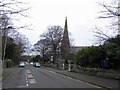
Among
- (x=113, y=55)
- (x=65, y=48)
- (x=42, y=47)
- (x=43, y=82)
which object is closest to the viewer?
(x=43, y=82)

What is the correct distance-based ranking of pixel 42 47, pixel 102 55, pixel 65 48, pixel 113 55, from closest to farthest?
pixel 113 55 < pixel 102 55 < pixel 65 48 < pixel 42 47

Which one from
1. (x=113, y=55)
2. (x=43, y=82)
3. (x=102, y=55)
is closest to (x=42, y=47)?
(x=102, y=55)

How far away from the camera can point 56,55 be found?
11025 cm

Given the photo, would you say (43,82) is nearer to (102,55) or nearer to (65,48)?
(102,55)

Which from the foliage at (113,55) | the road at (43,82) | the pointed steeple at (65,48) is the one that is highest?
the pointed steeple at (65,48)

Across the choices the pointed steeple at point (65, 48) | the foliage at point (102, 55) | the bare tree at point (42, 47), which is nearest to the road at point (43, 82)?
the foliage at point (102, 55)

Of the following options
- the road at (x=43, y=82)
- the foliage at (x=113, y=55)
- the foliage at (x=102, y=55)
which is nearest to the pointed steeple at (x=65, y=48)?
the foliage at (x=102, y=55)

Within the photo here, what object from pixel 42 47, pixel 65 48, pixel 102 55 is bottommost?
pixel 102 55

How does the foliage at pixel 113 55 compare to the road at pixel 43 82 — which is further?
the foliage at pixel 113 55

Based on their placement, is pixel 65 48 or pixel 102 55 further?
pixel 65 48

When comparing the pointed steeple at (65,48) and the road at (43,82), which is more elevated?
the pointed steeple at (65,48)

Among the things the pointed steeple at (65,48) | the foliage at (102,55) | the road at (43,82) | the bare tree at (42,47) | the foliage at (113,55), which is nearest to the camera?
the road at (43,82)

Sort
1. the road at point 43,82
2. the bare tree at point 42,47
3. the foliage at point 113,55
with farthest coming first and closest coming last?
the bare tree at point 42,47 < the foliage at point 113,55 < the road at point 43,82

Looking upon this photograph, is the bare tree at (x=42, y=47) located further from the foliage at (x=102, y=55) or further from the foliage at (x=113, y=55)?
the foliage at (x=113, y=55)
